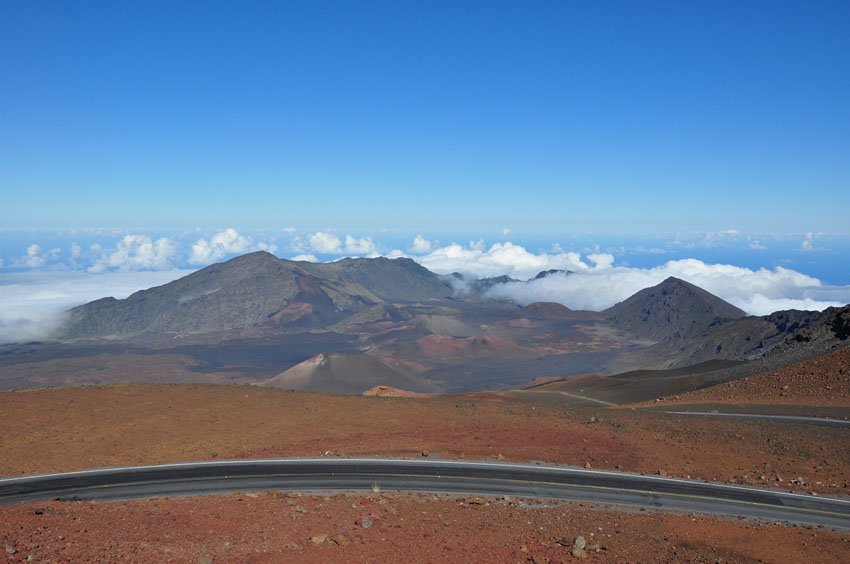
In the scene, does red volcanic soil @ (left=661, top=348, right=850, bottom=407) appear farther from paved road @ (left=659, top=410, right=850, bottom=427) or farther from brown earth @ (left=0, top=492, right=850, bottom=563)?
brown earth @ (left=0, top=492, right=850, bottom=563)

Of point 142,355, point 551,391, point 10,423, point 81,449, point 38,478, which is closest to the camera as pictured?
point 38,478

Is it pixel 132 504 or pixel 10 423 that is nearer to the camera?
pixel 132 504

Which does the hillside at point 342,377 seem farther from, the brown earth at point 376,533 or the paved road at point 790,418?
the brown earth at point 376,533

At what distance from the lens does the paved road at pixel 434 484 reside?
22516 millimetres

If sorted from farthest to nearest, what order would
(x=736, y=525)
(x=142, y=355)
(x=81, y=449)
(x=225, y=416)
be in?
(x=142, y=355), (x=225, y=416), (x=81, y=449), (x=736, y=525)

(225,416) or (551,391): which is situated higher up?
(225,416)

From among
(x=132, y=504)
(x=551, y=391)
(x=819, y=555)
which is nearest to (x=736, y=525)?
(x=819, y=555)

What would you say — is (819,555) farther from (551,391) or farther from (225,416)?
(551,391)

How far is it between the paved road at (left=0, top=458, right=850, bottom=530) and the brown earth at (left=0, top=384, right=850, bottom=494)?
1557mm

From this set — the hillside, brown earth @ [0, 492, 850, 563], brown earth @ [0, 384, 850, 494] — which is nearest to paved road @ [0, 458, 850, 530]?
brown earth @ [0, 384, 850, 494]

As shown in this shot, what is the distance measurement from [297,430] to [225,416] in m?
5.59

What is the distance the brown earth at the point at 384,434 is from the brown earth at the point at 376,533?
742 centimetres

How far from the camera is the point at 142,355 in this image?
7067 inches

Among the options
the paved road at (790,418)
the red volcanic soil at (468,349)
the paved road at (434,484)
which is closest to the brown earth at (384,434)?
the paved road at (434,484)
